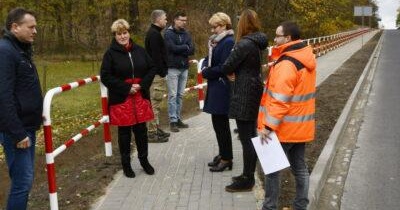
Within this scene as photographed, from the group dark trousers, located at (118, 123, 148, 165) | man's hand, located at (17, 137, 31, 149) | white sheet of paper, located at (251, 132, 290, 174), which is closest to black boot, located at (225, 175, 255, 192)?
white sheet of paper, located at (251, 132, 290, 174)

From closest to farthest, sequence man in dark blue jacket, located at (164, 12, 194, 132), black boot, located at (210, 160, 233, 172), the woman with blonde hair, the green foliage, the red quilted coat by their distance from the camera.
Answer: the woman with blonde hair
the red quilted coat
black boot, located at (210, 160, 233, 172)
man in dark blue jacket, located at (164, 12, 194, 132)
the green foliage

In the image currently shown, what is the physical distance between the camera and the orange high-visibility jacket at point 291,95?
3975 millimetres

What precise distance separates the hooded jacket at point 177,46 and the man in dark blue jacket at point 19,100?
3.84 metres

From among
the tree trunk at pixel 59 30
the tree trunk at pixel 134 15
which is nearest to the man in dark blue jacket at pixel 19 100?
the tree trunk at pixel 134 15

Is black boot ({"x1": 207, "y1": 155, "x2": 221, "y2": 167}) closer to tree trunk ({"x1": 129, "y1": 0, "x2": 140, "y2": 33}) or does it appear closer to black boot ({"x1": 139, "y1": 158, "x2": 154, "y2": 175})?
black boot ({"x1": 139, "y1": 158, "x2": 154, "y2": 175})

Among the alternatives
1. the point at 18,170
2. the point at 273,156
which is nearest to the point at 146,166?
the point at 18,170

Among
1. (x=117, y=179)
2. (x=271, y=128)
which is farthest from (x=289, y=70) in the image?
(x=117, y=179)

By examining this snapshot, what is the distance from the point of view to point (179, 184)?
5723 mm

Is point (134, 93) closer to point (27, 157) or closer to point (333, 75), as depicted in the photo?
point (27, 157)

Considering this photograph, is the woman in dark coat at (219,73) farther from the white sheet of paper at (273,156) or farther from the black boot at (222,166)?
the white sheet of paper at (273,156)

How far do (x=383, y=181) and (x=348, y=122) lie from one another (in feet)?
12.4

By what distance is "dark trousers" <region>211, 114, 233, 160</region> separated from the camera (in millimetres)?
5891

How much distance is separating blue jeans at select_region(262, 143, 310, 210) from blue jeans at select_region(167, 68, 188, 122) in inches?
154

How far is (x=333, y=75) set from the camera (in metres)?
17.9
